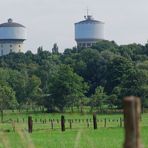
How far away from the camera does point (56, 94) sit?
73125 mm

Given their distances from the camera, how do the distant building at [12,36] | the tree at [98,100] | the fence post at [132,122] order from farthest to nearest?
the distant building at [12,36] < the tree at [98,100] < the fence post at [132,122]

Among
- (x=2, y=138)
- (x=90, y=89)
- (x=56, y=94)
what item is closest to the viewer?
(x=2, y=138)

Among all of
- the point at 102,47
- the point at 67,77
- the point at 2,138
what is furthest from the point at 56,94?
the point at 2,138

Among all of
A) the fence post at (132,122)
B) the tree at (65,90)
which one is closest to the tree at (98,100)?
the tree at (65,90)

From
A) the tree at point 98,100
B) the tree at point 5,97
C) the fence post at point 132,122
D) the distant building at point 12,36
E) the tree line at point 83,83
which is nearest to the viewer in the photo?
the fence post at point 132,122

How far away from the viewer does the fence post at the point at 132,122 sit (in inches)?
94.1

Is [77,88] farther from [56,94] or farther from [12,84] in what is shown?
[12,84]

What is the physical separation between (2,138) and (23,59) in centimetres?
12338

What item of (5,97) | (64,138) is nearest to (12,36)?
(5,97)

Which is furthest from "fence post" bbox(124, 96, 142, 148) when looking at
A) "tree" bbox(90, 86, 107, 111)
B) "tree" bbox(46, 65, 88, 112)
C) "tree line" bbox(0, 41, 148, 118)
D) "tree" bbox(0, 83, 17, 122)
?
"tree" bbox(46, 65, 88, 112)

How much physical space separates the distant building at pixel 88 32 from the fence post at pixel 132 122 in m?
182

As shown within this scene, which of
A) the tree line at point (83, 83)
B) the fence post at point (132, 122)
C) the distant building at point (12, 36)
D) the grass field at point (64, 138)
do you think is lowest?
the grass field at point (64, 138)

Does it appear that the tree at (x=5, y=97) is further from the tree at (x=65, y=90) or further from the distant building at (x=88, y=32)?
the distant building at (x=88, y=32)

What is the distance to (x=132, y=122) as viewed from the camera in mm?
2430
